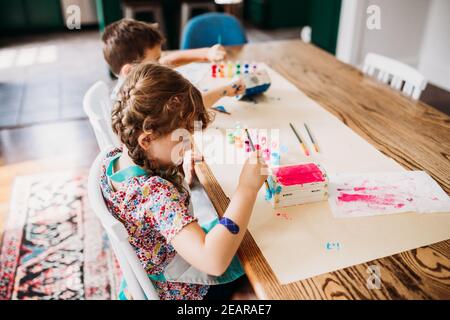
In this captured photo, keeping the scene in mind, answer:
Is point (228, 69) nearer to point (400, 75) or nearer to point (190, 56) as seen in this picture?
point (190, 56)

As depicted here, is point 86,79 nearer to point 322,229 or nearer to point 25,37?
point 25,37

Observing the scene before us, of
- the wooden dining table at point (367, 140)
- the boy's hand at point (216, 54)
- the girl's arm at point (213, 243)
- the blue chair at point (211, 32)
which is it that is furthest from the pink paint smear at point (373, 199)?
the blue chair at point (211, 32)

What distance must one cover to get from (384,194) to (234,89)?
704mm

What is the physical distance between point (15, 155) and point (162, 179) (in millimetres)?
2252

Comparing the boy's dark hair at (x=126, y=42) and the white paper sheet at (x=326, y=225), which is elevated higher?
the boy's dark hair at (x=126, y=42)

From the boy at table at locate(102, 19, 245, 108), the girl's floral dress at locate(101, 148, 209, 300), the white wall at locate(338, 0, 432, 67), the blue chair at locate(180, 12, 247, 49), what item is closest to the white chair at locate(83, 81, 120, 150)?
the boy at table at locate(102, 19, 245, 108)

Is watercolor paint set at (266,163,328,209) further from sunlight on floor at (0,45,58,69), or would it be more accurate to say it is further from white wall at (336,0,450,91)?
sunlight on floor at (0,45,58,69)

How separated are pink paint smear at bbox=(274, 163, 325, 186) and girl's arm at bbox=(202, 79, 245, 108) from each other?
0.53m

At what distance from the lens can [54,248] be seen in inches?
78.4

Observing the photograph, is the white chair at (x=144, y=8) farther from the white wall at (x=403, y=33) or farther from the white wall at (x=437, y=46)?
the white wall at (x=437, y=46)

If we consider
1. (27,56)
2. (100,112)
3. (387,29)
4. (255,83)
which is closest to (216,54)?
(255,83)

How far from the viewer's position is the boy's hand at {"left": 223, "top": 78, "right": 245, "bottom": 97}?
1.55 m

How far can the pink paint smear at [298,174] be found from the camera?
1.04 metres

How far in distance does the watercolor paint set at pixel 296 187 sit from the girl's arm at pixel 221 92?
540 millimetres
